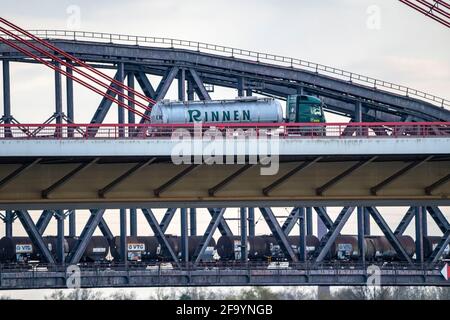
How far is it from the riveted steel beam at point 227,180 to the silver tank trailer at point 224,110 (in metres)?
32.4

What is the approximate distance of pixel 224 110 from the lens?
95.3m

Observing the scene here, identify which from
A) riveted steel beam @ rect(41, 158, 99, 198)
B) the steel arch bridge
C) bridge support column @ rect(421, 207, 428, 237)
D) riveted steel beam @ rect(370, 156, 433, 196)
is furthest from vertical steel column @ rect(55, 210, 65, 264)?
riveted steel beam @ rect(370, 156, 433, 196)

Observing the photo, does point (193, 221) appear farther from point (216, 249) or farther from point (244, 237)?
point (244, 237)

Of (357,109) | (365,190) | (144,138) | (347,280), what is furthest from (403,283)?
(144,138)

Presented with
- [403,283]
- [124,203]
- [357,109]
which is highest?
[357,109]

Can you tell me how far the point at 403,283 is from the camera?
114m

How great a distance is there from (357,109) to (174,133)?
60522 millimetres

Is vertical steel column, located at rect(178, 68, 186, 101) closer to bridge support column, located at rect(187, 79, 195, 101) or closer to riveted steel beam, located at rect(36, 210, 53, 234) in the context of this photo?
bridge support column, located at rect(187, 79, 195, 101)

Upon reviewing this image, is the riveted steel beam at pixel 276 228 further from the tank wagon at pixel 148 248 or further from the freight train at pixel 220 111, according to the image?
the freight train at pixel 220 111

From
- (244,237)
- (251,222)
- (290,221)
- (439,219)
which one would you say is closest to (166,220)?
(244,237)

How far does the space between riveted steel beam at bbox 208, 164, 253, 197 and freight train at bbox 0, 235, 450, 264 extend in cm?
5172

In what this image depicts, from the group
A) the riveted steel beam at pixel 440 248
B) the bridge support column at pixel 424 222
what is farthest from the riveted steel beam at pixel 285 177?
the bridge support column at pixel 424 222

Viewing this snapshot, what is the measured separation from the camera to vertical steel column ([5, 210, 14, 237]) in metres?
108

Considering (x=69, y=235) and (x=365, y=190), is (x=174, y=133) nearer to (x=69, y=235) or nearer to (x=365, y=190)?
(x=365, y=190)
